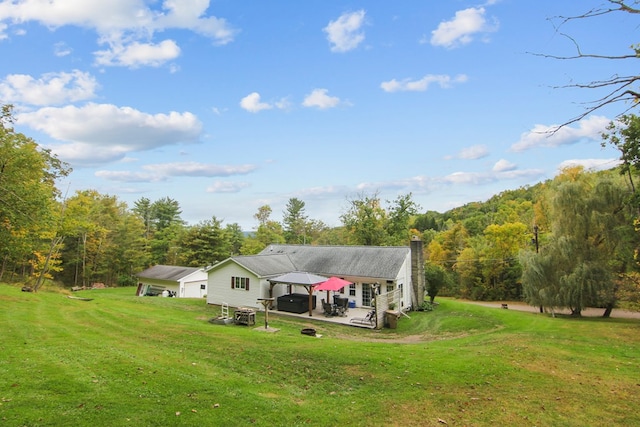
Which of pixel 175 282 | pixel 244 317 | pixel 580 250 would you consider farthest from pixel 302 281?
pixel 175 282

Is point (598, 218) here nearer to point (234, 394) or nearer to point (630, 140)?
point (630, 140)

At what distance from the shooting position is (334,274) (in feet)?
82.0

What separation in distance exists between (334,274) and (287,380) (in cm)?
1674

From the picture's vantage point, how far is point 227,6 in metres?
14.0

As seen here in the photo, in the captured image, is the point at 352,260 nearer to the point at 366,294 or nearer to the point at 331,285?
the point at 366,294

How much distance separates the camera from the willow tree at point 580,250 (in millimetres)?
19766

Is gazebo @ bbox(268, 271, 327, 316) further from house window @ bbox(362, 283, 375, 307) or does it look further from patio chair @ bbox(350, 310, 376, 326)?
house window @ bbox(362, 283, 375, 307)

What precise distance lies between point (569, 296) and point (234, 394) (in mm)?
20630

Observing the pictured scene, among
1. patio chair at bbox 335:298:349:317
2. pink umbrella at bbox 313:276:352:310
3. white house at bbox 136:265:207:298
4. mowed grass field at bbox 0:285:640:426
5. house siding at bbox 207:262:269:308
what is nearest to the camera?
mowed grass field at bbox 0:285:640:426

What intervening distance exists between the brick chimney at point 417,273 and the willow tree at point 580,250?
20.8 ft

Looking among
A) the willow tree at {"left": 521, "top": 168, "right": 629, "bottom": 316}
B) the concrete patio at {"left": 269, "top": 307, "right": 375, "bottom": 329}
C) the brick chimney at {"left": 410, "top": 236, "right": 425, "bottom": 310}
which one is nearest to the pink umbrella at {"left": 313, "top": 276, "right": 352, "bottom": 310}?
the concrete patio at {"left": 269, "top": 307, "right": 375, "bottom": 329}

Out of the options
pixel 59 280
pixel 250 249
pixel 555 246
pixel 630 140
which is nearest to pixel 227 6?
pixel 630 140

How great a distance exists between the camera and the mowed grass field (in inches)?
244

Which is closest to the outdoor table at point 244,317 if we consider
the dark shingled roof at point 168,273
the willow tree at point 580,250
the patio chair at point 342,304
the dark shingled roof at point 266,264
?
the dark shingled roof at point 266,264
